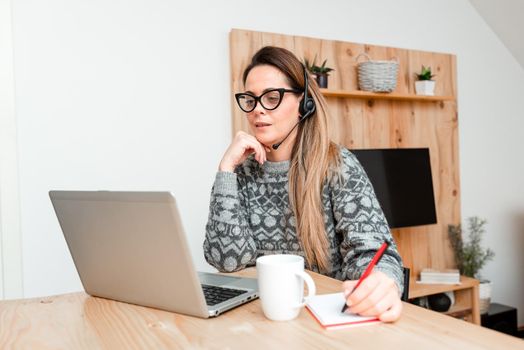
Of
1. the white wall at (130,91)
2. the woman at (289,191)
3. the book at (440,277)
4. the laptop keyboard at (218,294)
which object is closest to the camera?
the laptop keyboard at (218,294)

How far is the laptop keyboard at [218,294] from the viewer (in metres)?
0.82

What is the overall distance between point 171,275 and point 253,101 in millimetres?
705

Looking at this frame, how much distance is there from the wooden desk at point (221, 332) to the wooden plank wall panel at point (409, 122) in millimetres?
1828

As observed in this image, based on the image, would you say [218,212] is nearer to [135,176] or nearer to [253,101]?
[253,101]

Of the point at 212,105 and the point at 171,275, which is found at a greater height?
the point at 212,105

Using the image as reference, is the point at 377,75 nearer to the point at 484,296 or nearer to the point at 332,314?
the point at 484,296

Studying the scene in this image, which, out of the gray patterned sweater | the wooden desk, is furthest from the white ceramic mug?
the gray patterned sweater

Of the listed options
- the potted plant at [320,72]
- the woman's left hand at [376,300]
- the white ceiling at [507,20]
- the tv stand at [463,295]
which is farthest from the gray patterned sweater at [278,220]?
the white ceiling at [507,20]

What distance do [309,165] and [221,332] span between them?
0.69m

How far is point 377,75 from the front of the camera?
2520 millimetres

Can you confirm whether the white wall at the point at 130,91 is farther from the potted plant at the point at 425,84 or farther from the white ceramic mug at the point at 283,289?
the white ceramic mug at the point at 283,289

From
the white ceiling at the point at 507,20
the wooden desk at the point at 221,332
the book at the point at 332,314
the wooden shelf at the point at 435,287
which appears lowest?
the wooden shelf at the point at 435,287

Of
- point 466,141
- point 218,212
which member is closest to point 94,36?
point 218,212

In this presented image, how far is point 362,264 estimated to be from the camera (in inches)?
41.3
